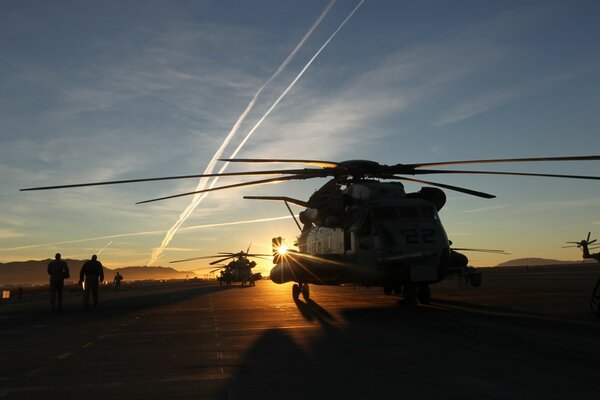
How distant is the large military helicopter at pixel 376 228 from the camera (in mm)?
17722

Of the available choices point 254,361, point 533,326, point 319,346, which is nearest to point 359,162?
point 533,326

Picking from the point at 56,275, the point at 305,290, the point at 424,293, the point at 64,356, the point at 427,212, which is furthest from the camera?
the point at 305,290

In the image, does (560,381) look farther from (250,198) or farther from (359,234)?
(250,198)

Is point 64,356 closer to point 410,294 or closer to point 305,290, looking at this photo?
Answer: point 410,294

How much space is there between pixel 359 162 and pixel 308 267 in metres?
5.11

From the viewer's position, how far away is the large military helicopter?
17722 millimetres

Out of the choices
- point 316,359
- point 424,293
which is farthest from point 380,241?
point 316,359

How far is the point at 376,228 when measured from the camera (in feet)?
62.5

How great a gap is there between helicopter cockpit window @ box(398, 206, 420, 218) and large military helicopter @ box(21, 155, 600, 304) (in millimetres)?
20

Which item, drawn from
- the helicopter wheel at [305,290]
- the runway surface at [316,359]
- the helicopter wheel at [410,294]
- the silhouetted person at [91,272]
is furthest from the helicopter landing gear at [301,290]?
the runway surface at [316,359]

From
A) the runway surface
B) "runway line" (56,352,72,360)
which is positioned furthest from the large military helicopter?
"runway line" (56,352,72,360)

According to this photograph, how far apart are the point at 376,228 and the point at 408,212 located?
1.19 metres

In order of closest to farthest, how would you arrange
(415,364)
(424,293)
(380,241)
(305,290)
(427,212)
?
(415,364) < (380,241) < (427,212) < (424,293) < (305,290)

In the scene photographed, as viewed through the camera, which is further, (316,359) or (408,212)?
(408,212)
